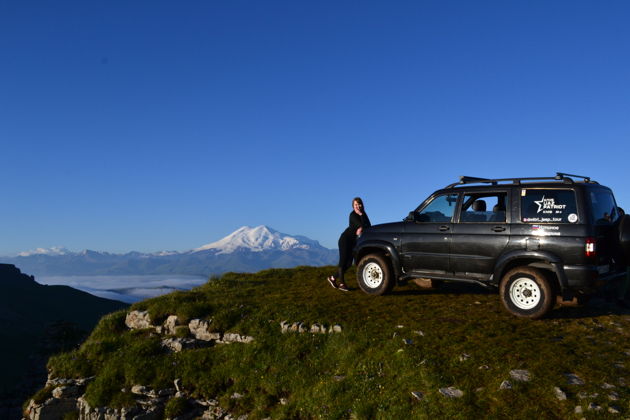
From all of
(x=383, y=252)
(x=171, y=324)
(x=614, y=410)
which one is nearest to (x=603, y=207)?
(x=614, y=410)

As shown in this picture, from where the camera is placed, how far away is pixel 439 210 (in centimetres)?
1234

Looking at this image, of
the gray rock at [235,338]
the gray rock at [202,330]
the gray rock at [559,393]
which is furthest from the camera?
the gray rock at [202,330]

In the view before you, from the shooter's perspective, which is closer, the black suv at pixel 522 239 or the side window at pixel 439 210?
the black suv at pixel 522 239

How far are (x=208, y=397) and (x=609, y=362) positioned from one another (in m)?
8.25

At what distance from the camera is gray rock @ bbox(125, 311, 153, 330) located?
14.9 meters

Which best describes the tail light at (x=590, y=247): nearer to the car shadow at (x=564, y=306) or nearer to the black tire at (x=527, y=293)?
the black tire at (x=527, y=293)

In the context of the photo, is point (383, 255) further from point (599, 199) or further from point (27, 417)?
point (27, 417)

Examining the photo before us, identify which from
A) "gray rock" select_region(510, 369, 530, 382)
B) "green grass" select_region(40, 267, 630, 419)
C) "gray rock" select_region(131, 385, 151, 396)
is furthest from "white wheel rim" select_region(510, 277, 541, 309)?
"gray rock" select_region(131, 385, 151, 396)

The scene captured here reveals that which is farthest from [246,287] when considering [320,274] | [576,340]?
[576,340]

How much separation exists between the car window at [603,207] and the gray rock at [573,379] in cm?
366

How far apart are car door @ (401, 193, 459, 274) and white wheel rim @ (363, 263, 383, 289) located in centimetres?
108

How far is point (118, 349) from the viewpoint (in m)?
13.5

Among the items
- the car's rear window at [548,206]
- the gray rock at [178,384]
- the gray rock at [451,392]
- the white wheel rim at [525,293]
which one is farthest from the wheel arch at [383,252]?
the gray rock at [178,384]

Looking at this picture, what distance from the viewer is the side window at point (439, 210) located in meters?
Result: 12.1
